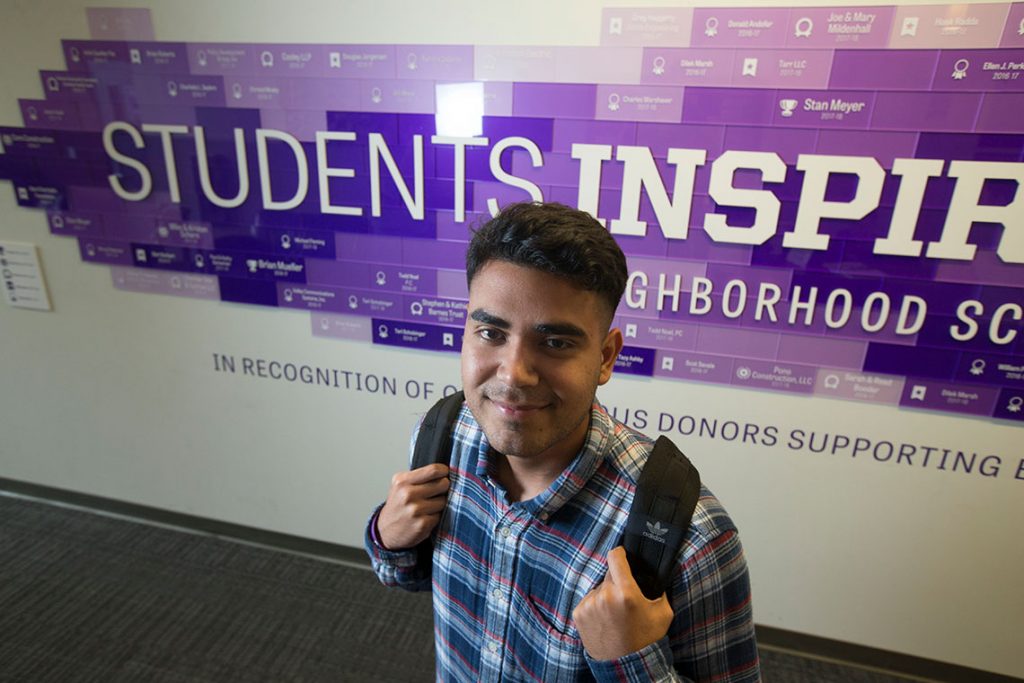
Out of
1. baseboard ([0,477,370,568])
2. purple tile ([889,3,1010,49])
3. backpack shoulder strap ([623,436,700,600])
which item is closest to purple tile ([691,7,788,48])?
purple tile ([889,3,1010,49])

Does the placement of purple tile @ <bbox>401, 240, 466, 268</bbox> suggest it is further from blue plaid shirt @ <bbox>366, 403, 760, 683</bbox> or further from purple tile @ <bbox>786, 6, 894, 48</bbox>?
purple tile @ <bbox>786, 6, 894, 48</bbox>

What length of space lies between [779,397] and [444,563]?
1.24 metres

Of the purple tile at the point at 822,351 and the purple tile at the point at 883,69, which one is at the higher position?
the purple tile at the point at 883,69

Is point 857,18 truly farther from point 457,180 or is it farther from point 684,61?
point 457,180

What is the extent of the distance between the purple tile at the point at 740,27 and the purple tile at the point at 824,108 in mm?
145

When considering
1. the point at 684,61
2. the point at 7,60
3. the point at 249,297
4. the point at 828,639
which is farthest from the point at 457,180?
the point at 828,639

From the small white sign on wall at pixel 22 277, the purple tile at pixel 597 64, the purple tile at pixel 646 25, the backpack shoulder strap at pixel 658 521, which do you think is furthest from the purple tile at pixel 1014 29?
the small white sign on wall at pixel 22 277

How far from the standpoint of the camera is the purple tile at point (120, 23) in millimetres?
1811

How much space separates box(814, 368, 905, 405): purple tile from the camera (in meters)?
1.64

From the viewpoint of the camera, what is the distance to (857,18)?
1.39 m

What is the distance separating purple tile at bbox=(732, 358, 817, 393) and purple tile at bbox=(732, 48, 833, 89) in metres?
0.78

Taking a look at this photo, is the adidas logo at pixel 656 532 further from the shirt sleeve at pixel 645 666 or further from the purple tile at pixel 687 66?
the purple tile at pixel 687 66

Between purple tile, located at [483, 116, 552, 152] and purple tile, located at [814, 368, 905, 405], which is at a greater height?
purple tile, located at [483, 116, 552, 152]

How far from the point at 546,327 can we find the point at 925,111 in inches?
52.7
